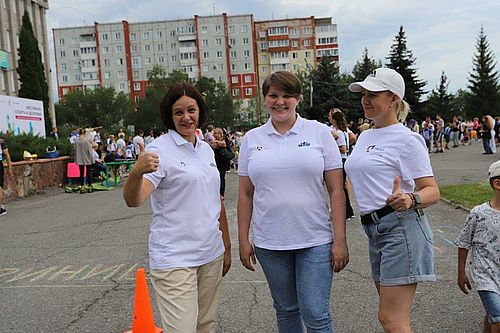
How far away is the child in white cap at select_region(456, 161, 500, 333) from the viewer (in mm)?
3330

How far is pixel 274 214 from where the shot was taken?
9.93ft

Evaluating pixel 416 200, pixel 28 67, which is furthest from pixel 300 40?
pixel 416 200

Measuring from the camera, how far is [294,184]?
297cm

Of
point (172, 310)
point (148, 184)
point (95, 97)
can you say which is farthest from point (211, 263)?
point (95, 97)

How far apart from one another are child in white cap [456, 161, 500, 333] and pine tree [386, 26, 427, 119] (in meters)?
50.1

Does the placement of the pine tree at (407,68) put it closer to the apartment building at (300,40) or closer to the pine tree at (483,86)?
Result: the pine tree at (483,86)

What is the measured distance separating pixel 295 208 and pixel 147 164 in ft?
2.87

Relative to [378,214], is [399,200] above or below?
above

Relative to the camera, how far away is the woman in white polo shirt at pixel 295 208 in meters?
2.97

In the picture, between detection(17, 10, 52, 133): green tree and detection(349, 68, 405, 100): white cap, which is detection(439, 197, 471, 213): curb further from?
detection(17, 10, 52, 133): green tree

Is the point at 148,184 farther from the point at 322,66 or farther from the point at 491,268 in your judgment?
the point at 322,66

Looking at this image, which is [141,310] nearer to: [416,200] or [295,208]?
[295,208]

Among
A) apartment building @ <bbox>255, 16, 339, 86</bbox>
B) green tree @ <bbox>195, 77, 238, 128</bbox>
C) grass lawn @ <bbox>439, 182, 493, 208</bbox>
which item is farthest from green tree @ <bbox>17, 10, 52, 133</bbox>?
apartment building @ <bbox>255, 16, 339, 86</bbox>

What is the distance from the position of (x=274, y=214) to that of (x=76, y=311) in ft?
9.19
